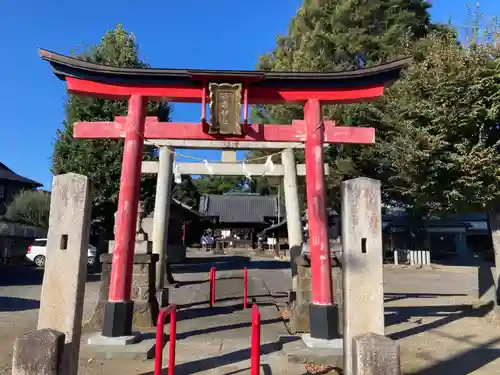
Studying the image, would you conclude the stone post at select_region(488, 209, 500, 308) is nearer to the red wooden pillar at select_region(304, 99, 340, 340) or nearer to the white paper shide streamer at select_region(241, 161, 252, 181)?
the red wooden pillar at select_region(304, 99, 340, 340)

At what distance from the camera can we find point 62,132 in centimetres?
1770

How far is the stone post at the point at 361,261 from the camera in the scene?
437cm

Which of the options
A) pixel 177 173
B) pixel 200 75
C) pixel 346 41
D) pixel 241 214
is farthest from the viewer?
pixel 241 214

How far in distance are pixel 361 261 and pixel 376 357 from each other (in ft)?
3.33

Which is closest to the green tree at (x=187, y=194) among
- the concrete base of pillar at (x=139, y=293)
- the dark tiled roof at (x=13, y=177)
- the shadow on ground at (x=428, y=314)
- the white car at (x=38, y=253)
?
the dark tiled roof at (x=13, y=177)


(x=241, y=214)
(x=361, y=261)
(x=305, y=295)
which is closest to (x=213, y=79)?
(x=305, y=295)

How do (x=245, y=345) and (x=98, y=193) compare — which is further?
(x=98, y=193)

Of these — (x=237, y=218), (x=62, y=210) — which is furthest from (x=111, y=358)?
(x=237, y=218)

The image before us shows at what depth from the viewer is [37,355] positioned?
12.7 ft

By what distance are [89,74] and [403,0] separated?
21988 mm

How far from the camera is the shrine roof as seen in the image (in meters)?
7.43

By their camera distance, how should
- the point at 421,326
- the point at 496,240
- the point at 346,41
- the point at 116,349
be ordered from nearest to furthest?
the point at 116,349 → the point at 421,326 → the point at 496,240 → the point at 346,41

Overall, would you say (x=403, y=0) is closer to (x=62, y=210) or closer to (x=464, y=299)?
(x=464, y=299)

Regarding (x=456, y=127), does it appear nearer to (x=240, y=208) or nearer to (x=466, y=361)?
(x=466, y=361)
